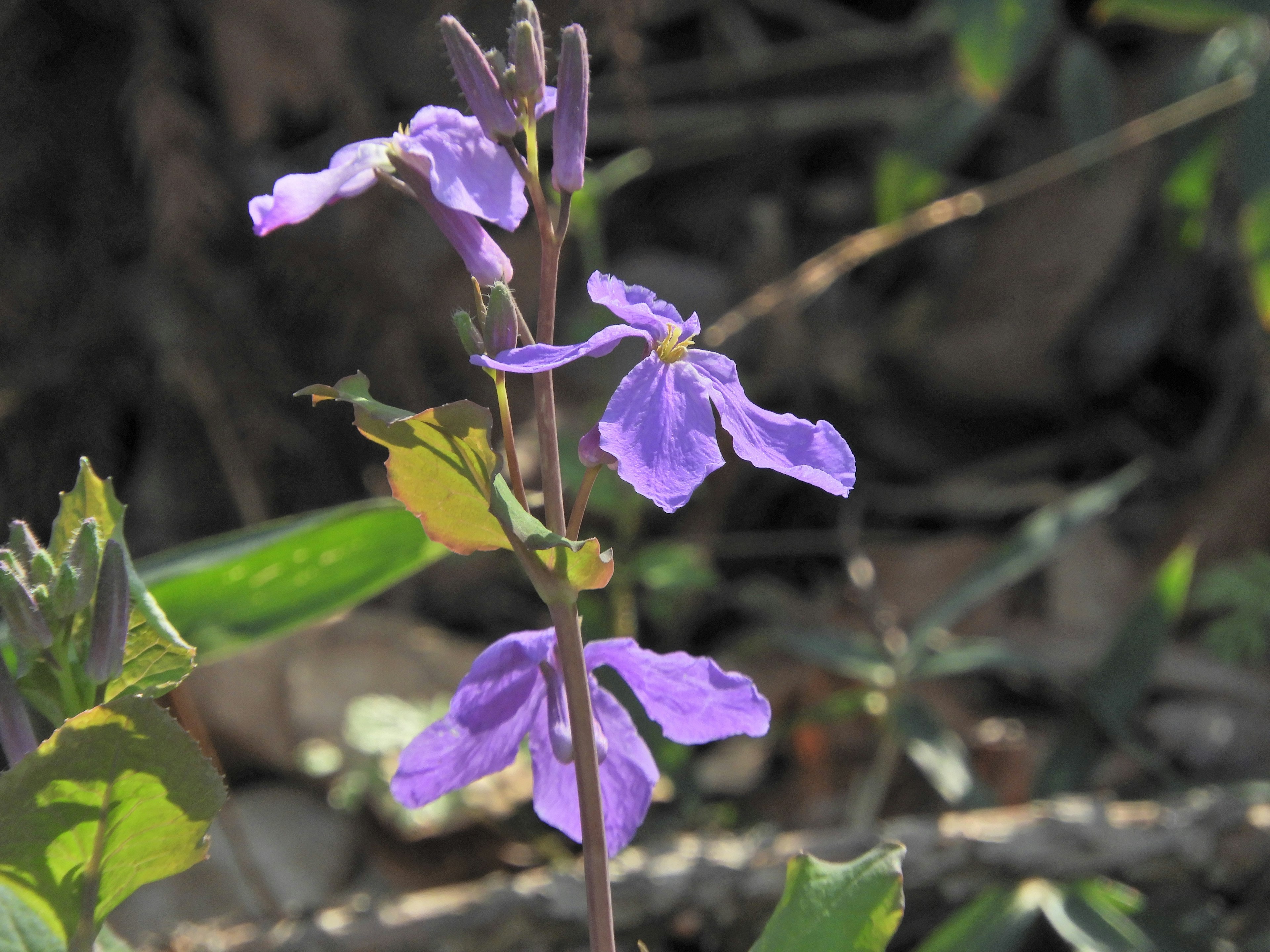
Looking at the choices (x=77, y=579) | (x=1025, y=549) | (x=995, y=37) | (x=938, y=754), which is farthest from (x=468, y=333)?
(x=995, y=37)

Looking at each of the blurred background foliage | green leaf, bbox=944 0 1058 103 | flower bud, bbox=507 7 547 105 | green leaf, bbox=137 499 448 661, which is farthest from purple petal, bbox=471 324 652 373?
green leaf, bbox=944 0 1058 103

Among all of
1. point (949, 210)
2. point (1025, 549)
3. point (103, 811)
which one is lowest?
point (1025, 549)

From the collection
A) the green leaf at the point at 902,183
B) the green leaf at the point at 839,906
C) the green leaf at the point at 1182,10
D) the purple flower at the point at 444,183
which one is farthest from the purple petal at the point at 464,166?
the green leaf at the point at 1182,10

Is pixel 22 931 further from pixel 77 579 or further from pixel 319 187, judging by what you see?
pixel 319 187

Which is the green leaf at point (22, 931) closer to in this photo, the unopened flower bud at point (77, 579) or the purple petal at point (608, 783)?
the unopened flower bud at point (77, 579)

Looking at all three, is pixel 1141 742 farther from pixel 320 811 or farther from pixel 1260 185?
pixel 320 811

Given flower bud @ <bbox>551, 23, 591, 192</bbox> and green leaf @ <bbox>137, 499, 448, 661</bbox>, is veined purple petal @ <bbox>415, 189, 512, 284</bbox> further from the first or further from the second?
green leaf @ <bbox>137, 499, 448, 661</bbox>
